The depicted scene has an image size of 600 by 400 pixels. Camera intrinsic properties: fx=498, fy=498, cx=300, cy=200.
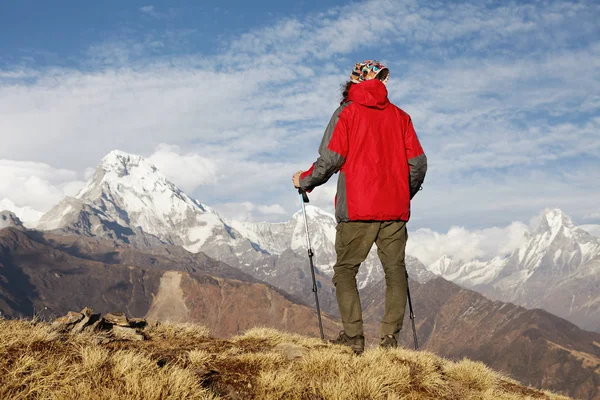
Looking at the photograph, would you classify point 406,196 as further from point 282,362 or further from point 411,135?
point 282,362

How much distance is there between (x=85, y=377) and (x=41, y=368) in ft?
1.36

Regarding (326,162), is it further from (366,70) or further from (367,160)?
(366,70)

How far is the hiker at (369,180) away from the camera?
→ 288 inches

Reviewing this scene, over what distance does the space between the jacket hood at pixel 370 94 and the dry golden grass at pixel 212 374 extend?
3.64 m

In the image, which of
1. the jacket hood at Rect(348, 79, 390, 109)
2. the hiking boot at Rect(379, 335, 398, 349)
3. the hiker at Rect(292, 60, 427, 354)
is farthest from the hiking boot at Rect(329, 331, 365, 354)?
the jacket hood at Rect(348, 79, 390, 109)

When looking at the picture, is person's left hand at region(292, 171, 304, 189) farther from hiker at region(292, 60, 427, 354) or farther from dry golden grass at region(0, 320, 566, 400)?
dry golden grass at region(0, 320, 566, 400)

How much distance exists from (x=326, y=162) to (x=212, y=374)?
131 inches

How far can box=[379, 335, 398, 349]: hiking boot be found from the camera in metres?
7.82

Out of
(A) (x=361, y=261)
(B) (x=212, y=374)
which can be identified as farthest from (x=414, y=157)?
(B) (x=212, y=374)

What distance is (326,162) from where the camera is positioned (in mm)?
7332

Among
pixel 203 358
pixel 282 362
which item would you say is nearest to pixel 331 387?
pixel 282 362

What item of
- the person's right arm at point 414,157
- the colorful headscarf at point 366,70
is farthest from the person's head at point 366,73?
the person's right arm at point 414,157

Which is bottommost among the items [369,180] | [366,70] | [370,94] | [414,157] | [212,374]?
[212,374]

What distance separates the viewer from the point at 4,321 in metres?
7.62
